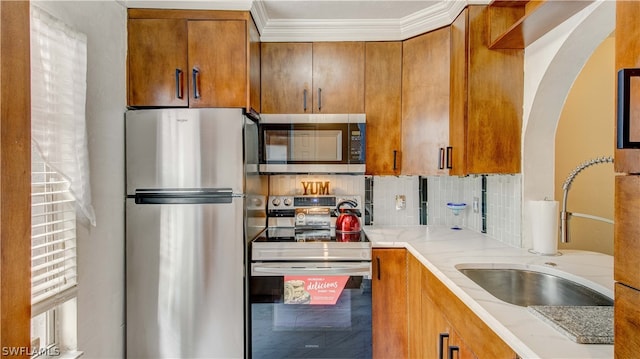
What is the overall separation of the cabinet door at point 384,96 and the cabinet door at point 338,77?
64 mm

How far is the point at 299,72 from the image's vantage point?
7.48 ft

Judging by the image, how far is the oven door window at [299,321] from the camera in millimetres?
1895

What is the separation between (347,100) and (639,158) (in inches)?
73.5

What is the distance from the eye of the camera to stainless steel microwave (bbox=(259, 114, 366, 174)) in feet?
7.22

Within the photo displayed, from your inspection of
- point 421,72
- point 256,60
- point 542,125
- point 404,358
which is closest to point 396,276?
point 404,358

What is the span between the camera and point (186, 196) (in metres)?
1.84

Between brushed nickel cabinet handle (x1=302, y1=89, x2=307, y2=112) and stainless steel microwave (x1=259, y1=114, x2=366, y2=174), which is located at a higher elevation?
brushed nickel cabinet handle (x1=302, y1=89, x2=307, y2=112)

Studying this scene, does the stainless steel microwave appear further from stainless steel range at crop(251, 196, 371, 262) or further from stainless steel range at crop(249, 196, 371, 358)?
stainless steel range at crop(249, 196, 371, 358)

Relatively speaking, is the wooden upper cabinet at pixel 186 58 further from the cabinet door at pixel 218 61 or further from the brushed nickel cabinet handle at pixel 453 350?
the brushed nickel cabinet handle at pixel 453 350

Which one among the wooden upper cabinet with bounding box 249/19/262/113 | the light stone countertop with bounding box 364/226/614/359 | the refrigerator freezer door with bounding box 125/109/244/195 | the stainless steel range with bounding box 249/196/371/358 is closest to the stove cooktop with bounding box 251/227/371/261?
the stainless steel range with bounding box 249/196/371/358

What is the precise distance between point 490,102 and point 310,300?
1543 mm

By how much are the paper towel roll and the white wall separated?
228 cm

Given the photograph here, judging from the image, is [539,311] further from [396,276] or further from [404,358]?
[404,358]

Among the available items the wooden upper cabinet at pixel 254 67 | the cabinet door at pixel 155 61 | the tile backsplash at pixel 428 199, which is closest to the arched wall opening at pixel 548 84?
the tile backsplash at pixel 428 199
